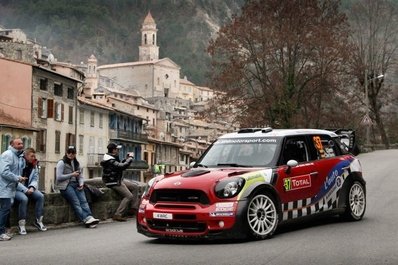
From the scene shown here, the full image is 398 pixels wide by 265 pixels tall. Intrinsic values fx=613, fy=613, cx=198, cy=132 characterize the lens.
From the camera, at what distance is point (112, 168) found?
12.9 m

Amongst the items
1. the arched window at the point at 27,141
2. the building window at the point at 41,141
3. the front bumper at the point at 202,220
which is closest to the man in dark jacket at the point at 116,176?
the front bumper at the point at 202,220

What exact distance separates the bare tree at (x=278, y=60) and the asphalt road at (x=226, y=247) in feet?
74.8

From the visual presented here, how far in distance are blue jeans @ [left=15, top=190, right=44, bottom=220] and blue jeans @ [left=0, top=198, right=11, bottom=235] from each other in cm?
35

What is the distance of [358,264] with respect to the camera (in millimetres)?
7047

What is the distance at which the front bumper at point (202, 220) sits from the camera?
870 cm

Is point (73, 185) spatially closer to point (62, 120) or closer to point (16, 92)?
point (16, 92)


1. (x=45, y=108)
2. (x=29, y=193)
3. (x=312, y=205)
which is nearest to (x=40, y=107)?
(x=45, y=108)

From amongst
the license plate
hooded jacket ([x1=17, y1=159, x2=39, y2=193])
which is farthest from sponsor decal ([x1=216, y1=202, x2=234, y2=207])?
hooded jacket ([x1=17, y1=159, x2=39, y2=193])

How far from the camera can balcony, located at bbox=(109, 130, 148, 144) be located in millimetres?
72688

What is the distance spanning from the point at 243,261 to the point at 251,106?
28040mm

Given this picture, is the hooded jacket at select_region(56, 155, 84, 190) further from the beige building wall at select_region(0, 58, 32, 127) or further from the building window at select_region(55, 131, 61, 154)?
the building window at select_region(55, 131, 61, 154)

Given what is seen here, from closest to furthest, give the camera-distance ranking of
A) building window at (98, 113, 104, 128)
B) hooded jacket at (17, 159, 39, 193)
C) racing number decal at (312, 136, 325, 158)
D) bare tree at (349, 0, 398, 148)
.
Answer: racing number decal at (312, 136, 325, 158) < hooded jacket at (17, 159, 39, 193) < bare tree at (349, 0, 398, 148) < building window at (98, 113, 104, 128)

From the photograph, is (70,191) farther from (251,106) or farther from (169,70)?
(169,70)

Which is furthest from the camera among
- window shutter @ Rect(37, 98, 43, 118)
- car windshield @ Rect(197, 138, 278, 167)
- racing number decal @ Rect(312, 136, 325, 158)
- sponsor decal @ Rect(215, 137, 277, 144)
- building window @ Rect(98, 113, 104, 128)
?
building window @ Rect(98, 113, 104, 128)
